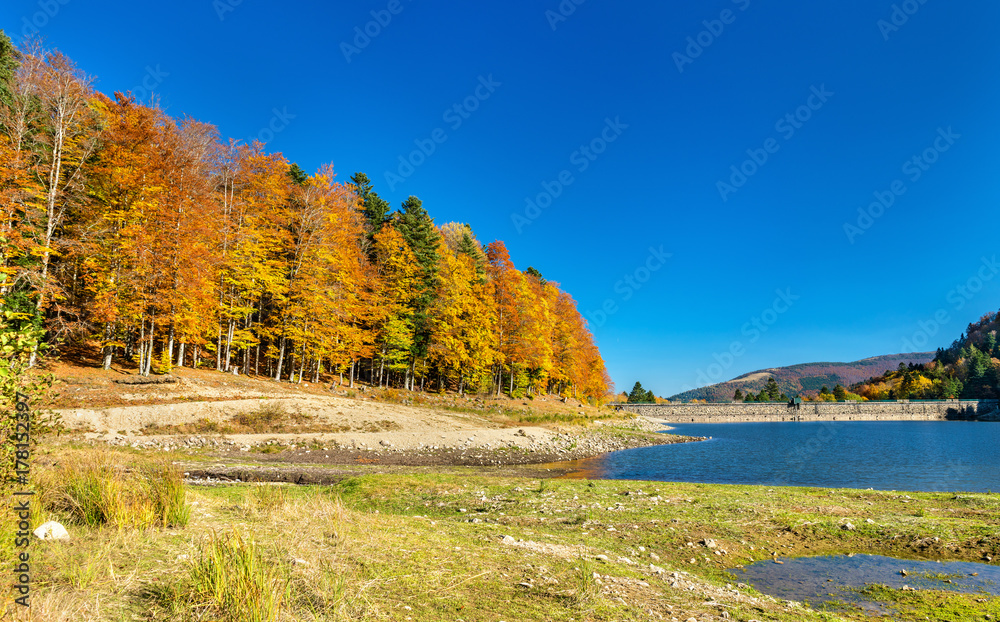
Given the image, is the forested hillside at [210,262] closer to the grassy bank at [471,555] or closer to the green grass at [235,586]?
the grassy bank at [471,555]

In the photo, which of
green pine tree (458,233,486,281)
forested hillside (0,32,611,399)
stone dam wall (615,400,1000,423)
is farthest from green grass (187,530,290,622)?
stone dam wall (615,400,1000,423)

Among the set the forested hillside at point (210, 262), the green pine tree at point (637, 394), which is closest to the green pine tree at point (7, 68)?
the forested hillside at point (210, 262)

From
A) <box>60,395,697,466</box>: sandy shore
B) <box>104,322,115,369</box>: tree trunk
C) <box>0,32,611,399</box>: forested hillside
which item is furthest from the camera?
<box>104,322,115,369</box>: tree trunk

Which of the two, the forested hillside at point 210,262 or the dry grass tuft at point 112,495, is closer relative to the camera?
the dry grass tuft at point 112,495

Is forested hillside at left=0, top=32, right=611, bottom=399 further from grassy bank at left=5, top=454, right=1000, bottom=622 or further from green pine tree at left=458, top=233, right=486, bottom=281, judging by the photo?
grassy bank at left=5, top=454, right=1000, bottom=622

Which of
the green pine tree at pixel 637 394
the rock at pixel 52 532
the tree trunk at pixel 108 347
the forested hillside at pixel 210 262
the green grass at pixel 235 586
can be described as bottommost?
the green pine tree at pixel 637 394

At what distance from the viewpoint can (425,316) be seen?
43062 mm

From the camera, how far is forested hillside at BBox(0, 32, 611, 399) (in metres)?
22.7

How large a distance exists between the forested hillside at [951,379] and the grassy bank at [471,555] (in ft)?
475

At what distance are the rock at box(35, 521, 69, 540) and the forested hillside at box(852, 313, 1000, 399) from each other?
16192cm

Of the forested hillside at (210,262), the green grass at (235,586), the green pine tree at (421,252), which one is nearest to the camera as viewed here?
the green grass at (235,586)

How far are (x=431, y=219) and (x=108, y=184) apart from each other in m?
32.8

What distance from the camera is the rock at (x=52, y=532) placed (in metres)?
5.12

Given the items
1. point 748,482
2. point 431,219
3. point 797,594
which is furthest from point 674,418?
point 797,594
